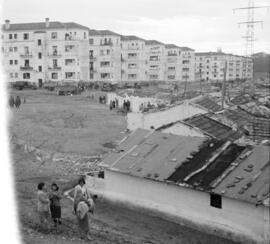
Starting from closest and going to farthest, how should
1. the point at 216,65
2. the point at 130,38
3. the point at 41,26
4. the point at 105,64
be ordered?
1. the point at 41,26
2. the point at 105,64
3. the point at 130,38
4. the point at 216,65

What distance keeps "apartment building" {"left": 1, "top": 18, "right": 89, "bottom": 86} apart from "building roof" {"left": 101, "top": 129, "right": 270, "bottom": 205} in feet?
157

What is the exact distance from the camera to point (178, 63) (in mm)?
91438

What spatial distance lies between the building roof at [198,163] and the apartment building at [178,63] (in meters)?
73.9

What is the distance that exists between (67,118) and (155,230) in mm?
21078

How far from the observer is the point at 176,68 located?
91125 millimetres

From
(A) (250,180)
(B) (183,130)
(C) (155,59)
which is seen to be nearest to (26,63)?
(C) (155,59)

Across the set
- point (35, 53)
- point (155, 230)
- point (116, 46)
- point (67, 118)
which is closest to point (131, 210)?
point (155, 230)

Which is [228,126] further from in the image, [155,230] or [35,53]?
[35,53]

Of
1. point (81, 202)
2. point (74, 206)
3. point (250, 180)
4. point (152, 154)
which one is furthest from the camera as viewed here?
point (152, 154)

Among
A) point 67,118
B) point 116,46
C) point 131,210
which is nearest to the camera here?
point 131,210

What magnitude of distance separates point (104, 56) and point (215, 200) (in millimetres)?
57947

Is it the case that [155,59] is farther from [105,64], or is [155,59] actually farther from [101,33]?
[105,64]

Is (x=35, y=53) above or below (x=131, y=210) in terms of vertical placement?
above

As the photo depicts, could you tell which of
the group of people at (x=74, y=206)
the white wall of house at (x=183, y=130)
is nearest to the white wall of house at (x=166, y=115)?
the white wall of house at (x=183, y=130)
